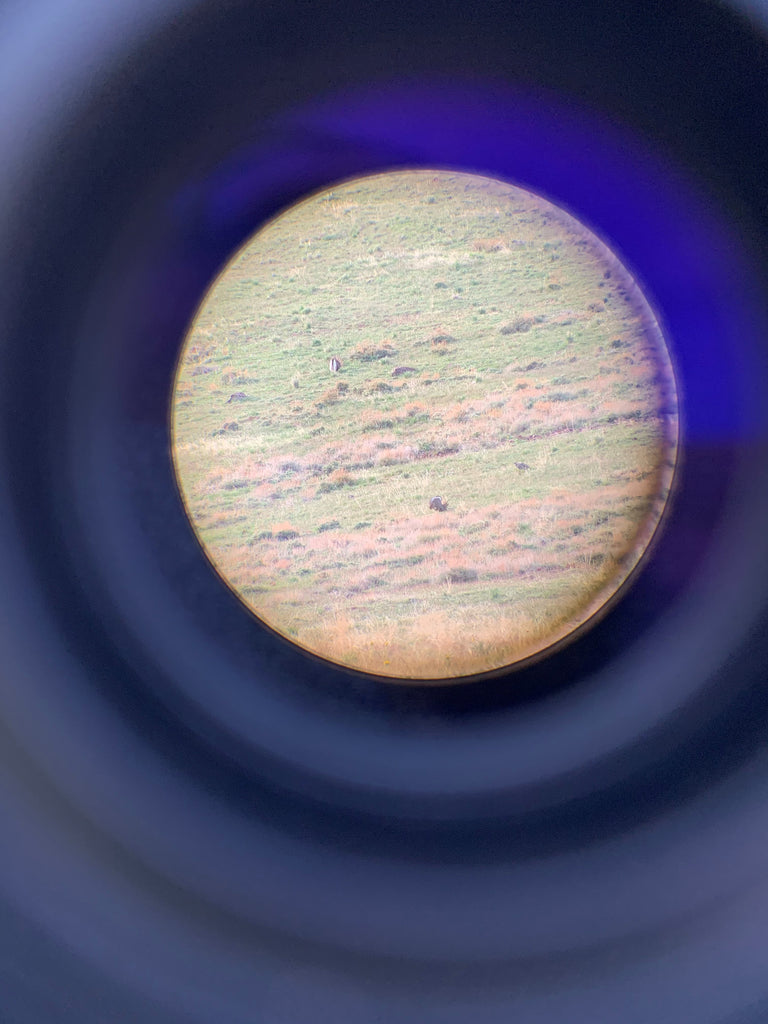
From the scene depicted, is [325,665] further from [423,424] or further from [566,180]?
[566,180]

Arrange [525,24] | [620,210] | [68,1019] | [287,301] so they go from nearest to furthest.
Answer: [68,1019], [525,24], [620,210], [287,301]

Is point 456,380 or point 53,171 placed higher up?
point 53,171

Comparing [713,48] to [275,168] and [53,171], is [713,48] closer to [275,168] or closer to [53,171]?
[275,168]

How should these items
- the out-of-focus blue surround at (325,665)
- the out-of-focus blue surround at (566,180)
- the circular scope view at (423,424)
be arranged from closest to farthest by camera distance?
1. the out-of-focus blue surround at (325,665)
2. the out-of-focus blue surround at (566,180)
3. the circular scope view at (423,424)

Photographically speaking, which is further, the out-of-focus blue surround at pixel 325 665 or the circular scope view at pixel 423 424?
the circular scope view at pixel 423 424

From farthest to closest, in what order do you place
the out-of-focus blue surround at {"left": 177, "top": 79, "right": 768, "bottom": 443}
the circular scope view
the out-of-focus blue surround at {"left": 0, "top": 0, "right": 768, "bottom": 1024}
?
the circular scope view < the out-of-focus blue surround at {"left": 177, "top": 79, "right": 768, "bottom": 443} < the out-of-focus blue surround at {"left": 0, "top": 0, "right": 768, "bottom": 1024}

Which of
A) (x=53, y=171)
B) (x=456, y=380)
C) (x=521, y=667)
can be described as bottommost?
(x=521, y=667)

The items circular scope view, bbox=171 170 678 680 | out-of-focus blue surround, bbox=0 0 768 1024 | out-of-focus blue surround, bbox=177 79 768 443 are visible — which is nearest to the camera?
out-of-focus blue surround, bbox=0 0 768 1024

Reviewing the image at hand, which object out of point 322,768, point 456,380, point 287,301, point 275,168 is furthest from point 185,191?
point 322,768
